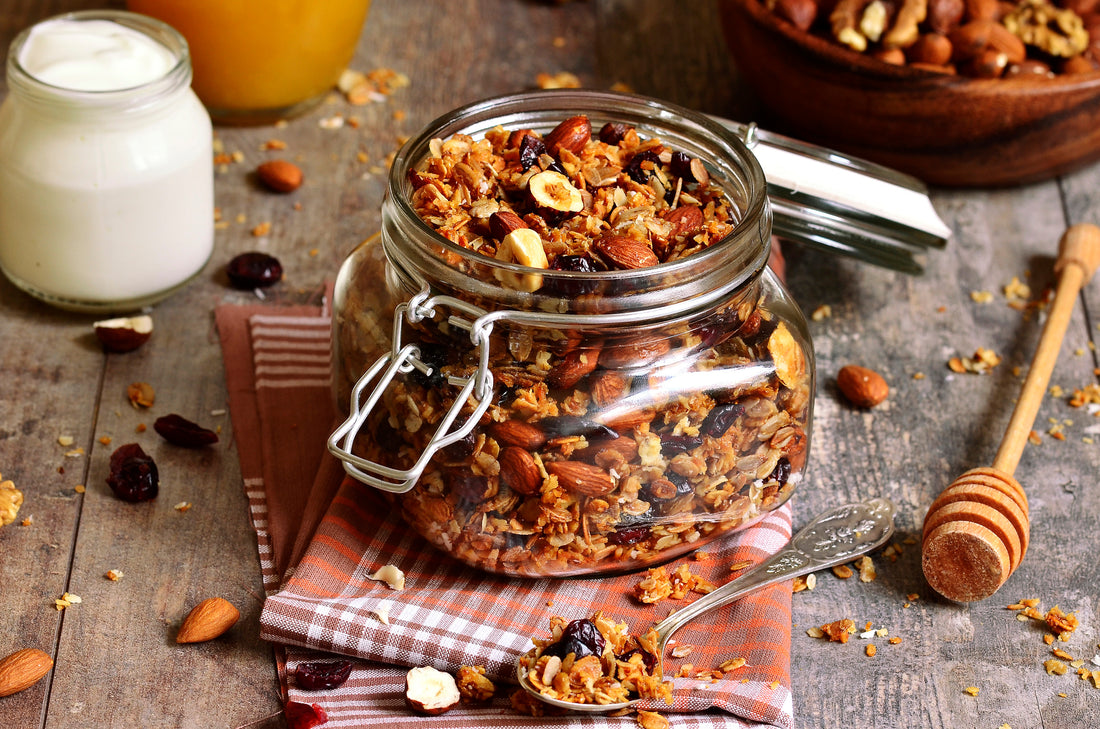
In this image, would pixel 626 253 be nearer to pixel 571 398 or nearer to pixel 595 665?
pixel 571 398

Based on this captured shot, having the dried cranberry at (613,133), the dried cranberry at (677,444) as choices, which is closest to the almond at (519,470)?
the dried cranberry at (677,444)

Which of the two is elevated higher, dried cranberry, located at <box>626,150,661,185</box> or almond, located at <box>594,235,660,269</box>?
almond, located at <box>594,235,660,269</box>

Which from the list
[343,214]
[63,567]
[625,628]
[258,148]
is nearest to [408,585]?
[625,628]

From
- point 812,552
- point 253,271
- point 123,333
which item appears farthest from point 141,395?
point 812,552

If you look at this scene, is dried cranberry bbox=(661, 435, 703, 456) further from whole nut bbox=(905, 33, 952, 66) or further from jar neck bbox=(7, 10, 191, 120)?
whole nut bbox=(905, 33, 952, 66)

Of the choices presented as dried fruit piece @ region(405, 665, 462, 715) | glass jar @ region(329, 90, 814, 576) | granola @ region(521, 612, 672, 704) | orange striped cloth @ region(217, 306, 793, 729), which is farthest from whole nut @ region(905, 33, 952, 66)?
dried fruit piece @ region(405, 665, 462, 715)

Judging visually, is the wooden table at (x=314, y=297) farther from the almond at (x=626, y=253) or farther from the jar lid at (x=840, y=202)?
the almond at (x=626, y=253)
